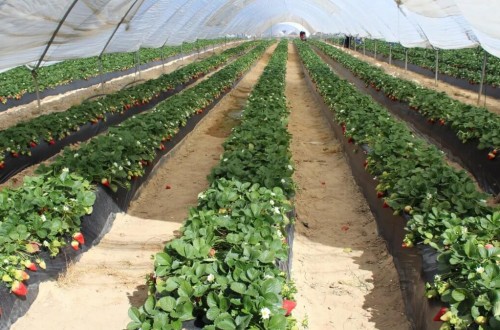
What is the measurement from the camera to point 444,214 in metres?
3.63

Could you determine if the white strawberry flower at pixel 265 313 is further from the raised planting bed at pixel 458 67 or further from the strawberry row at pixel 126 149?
the raised planting bed at pixel 458 67

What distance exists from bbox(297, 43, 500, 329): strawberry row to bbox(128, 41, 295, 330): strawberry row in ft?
3.32

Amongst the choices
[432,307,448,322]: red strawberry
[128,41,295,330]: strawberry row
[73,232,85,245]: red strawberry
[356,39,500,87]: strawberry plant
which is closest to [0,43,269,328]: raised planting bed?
[73,232,85,245]: red strawberry

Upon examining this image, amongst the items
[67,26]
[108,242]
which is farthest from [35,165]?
[108,242]

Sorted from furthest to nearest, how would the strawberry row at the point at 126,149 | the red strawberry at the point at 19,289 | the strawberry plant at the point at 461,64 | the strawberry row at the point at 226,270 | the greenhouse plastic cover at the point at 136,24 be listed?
the strawberry plant at the point at 461,64 < the greenhouse plastic cover at the point at 136,24 < the strawberry row at the point at 126,149 < the red strawberry at the point at 19,289 < the strawberry row at the point at 226,270

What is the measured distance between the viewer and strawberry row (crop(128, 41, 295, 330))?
249 cm

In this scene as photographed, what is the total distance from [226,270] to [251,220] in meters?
0.71

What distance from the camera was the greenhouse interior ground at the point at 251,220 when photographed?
2.80 m

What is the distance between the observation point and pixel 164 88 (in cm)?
1318

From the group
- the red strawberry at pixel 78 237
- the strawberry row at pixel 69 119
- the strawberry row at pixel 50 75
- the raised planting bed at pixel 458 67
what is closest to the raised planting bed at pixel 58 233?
the red strawberry at pixel 78 237

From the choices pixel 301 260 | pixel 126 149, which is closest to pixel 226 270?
pixel 301 260

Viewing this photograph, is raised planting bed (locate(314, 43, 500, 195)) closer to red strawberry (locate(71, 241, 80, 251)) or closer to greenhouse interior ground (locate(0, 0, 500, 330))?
greenhouse interior ground (locate(0, 0, 500, 330))

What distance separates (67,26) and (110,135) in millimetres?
2528

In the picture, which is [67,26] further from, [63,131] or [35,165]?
[35,165]
